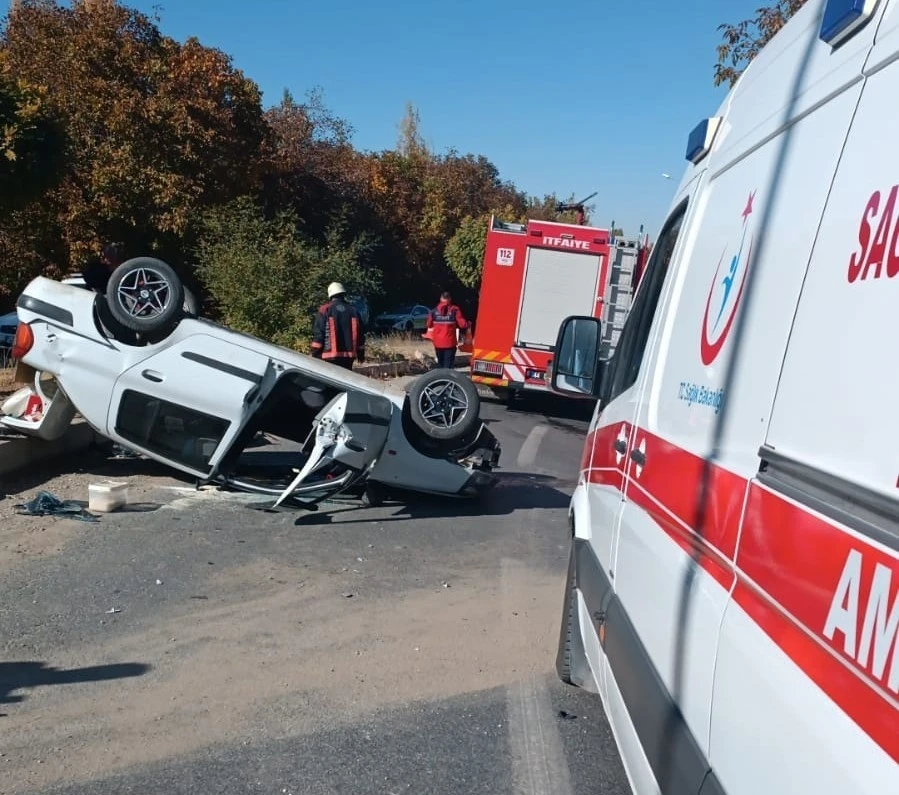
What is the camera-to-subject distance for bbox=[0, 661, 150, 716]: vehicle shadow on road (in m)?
4.49

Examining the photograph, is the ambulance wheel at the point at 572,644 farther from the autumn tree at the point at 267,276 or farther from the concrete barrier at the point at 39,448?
the autumn tree at the point at 267,276

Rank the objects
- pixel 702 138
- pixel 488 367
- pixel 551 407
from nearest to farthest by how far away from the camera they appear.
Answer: pixel 702 138 < pixel 488 367 < pixel 551 407

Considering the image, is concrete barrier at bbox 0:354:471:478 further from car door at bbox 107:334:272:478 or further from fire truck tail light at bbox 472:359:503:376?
fire truck tail light at bbox 472:359:503:376

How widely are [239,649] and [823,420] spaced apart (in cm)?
397

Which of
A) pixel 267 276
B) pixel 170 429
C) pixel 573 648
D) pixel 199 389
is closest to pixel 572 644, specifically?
pixel 573 648

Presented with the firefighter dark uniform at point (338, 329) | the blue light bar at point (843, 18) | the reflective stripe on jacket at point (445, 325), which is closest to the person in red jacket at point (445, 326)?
the reflective stripe on jacket at point (445, 325)

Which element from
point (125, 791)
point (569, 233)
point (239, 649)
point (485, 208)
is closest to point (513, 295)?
point (569, 233)

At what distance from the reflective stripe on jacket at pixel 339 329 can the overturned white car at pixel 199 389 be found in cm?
282

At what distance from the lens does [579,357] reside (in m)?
4.62

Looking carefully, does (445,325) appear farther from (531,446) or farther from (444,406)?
(444,406)

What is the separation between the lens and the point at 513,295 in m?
16.9

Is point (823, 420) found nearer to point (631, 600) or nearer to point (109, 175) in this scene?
point (631, 600)

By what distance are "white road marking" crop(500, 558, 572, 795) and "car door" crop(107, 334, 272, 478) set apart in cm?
375

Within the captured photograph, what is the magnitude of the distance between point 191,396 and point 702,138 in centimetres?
529
